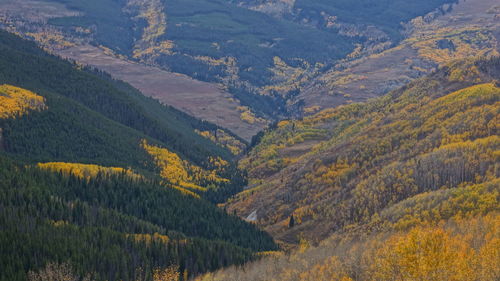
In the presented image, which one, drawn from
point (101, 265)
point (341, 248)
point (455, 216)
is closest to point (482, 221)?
point (455, 216)

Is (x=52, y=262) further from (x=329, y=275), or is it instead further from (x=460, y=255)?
(x=460, y=255)

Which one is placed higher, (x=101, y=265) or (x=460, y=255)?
(x=460, y=255)

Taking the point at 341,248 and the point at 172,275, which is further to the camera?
the point at 341,248

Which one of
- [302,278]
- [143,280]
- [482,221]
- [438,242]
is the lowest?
[143,280]

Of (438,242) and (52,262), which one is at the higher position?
(438,242)

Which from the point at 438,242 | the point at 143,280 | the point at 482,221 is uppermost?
the point at 438,242

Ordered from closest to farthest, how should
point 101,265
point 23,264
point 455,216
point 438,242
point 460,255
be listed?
point 438,242 → point 460,255 → point 23,264 → point 101,265 → point 455,216

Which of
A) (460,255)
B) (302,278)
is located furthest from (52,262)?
(460,255)

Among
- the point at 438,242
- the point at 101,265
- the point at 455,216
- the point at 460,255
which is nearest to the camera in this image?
the point at 438,242

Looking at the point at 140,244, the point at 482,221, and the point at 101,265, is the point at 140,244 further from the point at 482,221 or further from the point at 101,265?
the point at 482,221
